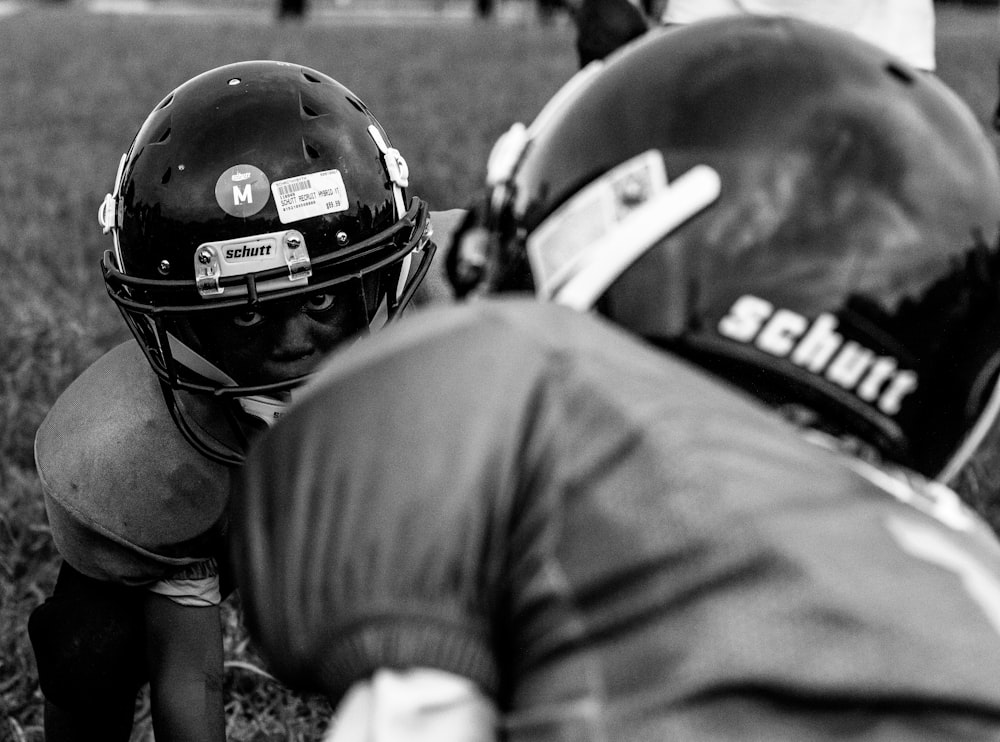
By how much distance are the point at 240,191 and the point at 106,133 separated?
5.39 metres

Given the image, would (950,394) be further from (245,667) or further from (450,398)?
(245,667)

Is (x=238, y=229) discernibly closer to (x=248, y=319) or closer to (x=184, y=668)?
(x=248, y=319)

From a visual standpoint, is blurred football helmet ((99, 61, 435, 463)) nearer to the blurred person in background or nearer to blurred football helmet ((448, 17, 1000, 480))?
the blurred person in background

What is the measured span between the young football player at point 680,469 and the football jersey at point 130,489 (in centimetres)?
108

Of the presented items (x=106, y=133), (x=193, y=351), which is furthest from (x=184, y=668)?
Result: (x=106, y=133)

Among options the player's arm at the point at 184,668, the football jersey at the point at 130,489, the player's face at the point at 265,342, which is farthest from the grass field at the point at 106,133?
the player's face at the point at 265,342

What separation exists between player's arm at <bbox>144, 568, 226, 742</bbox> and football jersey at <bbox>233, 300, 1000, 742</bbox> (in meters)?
1.11

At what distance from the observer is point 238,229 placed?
6.42 feet

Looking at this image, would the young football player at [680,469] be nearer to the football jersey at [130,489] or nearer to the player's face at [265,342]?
the player's face at [265,342]

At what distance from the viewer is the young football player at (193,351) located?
1.96 meters

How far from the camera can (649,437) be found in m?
0.84

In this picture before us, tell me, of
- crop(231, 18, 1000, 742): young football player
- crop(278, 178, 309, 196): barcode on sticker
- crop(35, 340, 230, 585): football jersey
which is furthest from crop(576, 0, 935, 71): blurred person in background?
crop(231, 18, 1000, 742): young football player

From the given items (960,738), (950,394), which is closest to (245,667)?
(950,394)

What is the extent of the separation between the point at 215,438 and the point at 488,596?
1.24 meters
